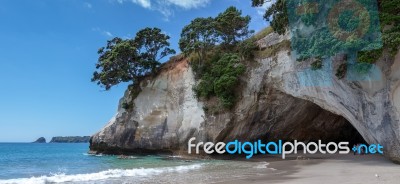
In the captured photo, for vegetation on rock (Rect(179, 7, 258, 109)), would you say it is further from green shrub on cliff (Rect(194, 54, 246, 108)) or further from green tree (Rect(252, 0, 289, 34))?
green tree (Rect(252, 0, 289, 34))

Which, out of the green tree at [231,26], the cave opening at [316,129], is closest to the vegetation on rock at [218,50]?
the green tree at [231,26]

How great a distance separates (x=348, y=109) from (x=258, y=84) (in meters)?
6.31

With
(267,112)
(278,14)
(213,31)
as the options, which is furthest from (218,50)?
(278,14)

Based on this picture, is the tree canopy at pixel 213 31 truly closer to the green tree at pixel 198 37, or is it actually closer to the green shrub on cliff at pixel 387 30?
the green tree at pixel 198 37

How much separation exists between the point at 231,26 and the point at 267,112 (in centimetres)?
654

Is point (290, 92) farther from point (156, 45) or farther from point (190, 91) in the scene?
point (156, 45)

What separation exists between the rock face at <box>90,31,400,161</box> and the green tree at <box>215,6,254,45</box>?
3.42 metres

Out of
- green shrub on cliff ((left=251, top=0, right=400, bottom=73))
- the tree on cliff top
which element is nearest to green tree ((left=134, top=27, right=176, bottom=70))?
the tree on cliff top

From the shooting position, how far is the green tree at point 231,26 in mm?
24453

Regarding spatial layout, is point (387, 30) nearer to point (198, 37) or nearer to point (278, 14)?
point (278, 14)

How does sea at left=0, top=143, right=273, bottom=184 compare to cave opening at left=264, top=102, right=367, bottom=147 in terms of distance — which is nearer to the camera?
sea at left=0, top=143, right=273, bottom=184

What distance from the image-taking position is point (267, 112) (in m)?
22.2

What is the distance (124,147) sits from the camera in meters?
28.4

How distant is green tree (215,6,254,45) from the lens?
24453 millimetres
